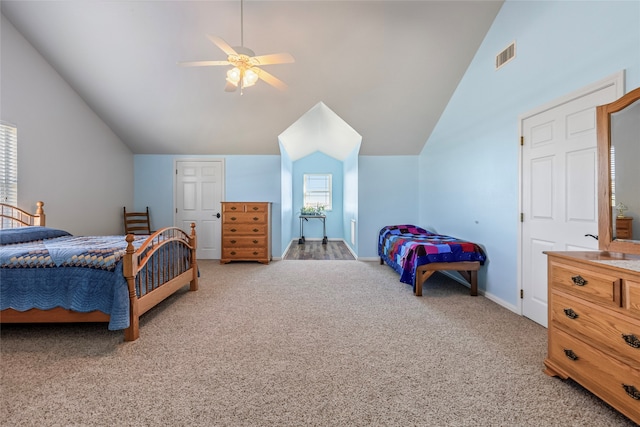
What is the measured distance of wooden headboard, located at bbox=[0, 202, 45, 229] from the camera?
10.5ft

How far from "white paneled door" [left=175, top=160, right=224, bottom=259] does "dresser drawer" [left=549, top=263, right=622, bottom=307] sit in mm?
5000

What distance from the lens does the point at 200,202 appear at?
213 inches

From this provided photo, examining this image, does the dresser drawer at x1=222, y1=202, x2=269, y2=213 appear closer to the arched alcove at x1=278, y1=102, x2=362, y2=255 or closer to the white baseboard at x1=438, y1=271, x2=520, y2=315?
the arched alcove at x1=278, y1=102, x2=362, y2=255

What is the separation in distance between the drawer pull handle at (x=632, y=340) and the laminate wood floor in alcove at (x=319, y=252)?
4.21 meters

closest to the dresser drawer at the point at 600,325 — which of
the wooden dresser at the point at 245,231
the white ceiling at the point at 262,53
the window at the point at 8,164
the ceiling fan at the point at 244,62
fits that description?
the ceiling fan at the point at 244,62

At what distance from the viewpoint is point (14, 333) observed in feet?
7.48

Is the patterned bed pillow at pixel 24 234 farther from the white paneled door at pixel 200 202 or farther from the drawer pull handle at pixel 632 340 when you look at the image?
the drawer pull handle at pixel 632 340

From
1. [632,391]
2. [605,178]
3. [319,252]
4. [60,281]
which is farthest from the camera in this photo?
[319,252]

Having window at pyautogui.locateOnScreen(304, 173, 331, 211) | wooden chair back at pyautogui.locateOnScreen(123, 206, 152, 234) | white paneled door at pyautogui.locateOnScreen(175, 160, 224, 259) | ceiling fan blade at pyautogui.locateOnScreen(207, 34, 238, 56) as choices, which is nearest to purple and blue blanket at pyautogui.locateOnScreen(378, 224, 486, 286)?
ceiling fan blade at pyautogui.locateOnScreen(207, 34, 238, 56)

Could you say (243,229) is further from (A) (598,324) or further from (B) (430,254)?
(A) (598,324)

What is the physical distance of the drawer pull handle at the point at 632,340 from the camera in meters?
1.25

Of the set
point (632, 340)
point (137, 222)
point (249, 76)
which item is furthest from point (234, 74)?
point (137, 222)

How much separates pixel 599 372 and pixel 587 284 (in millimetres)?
426

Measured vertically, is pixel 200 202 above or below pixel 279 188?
below
